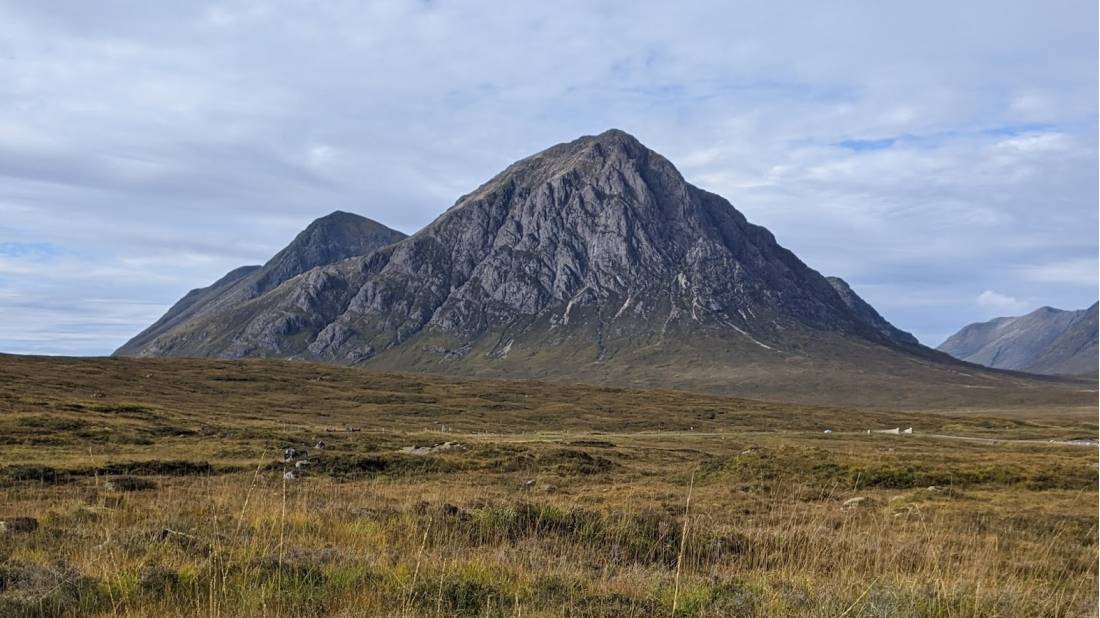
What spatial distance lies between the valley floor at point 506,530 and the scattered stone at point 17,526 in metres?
0.05

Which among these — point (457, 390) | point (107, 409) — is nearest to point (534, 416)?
point (457, 390)

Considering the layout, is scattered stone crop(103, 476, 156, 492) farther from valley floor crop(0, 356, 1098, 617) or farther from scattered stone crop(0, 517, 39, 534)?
scattered stone crop(0, 517, 39, 534)

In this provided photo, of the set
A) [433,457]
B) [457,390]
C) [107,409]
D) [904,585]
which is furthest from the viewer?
[457,390]

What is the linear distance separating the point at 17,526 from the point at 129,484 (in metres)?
9.14

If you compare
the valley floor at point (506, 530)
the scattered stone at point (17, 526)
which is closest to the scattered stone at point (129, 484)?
the valley floor at point (506, 530)

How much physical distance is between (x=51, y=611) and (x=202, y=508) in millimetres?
6957

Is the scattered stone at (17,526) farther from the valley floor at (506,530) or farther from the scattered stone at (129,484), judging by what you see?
the scattered stone at (129,484)

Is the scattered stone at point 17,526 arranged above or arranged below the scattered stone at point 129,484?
above

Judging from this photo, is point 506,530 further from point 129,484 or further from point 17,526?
point 129,484

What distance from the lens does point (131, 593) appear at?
6.85m

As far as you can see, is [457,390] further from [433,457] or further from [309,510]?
[309,510]

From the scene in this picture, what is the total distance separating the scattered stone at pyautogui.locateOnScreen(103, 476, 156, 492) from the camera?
18.3 metres

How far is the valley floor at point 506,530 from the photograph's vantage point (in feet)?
23.4

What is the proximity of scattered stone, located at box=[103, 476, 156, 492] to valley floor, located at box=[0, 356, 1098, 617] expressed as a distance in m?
0.09
